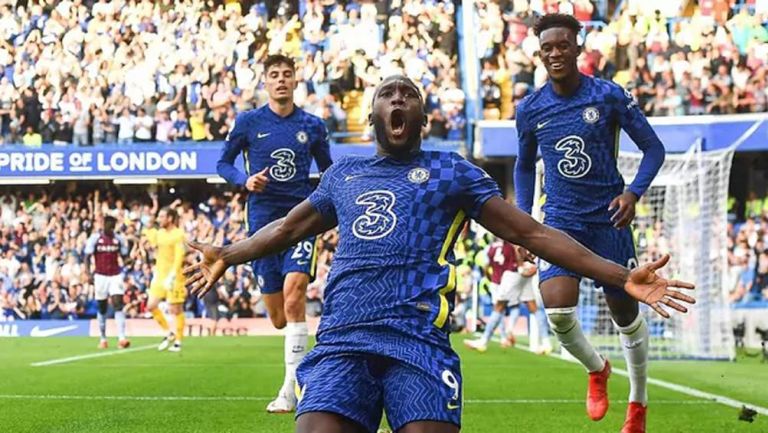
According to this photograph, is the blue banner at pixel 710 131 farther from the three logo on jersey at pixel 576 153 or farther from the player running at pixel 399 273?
the player running at pixel 399 273

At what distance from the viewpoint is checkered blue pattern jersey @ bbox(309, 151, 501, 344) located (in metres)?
4.02

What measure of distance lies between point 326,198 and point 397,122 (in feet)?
1.53

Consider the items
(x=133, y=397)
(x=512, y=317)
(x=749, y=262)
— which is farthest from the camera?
(x=749, y=262)

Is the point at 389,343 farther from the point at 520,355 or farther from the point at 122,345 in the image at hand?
the point at 122,345

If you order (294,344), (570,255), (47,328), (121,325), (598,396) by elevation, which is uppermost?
(570,255)

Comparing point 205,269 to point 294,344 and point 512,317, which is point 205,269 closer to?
point 294,344

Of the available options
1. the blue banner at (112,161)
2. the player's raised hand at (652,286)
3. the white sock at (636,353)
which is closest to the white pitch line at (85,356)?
the blue banner at (112,161)

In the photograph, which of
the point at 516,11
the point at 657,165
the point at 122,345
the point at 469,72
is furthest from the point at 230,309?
the point at 657,165

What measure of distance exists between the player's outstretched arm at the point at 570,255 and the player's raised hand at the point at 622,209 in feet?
7.89

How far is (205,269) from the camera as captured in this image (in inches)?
175

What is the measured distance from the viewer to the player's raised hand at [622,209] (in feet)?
21.2

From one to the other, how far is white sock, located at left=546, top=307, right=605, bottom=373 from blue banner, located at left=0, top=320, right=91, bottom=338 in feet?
61.9

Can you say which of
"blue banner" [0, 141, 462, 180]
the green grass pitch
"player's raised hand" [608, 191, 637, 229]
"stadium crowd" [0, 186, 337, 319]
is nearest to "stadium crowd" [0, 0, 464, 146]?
"blue banner" [0, 141, 462, 180]

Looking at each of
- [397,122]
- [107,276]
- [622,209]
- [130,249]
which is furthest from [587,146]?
[130,249]
